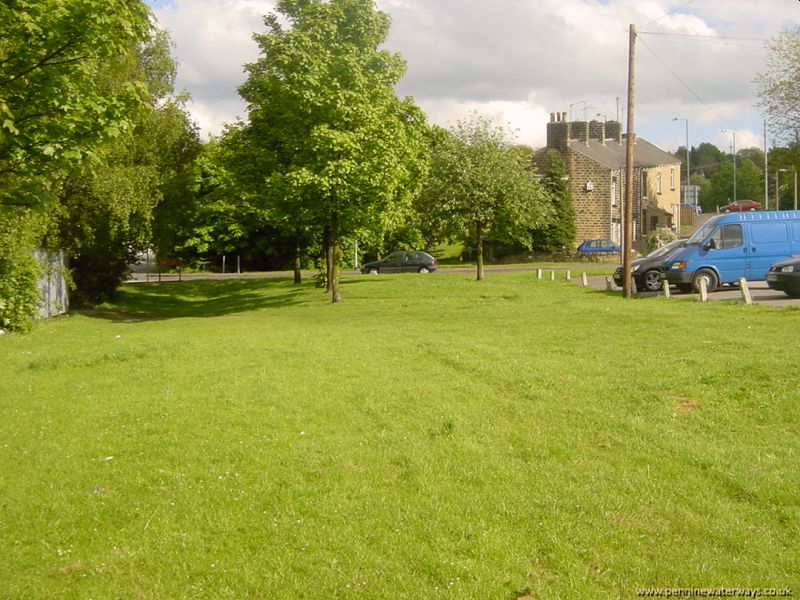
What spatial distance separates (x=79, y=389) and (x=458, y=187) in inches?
1033

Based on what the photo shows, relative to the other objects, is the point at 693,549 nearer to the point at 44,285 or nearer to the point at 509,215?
the point at 44,285

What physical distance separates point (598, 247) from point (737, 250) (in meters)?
30.4

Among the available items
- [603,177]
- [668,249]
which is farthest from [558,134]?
[668,249]

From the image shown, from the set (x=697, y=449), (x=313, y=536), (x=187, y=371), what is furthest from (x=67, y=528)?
(x=187, y=371)

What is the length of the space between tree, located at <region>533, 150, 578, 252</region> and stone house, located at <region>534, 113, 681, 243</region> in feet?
4.79

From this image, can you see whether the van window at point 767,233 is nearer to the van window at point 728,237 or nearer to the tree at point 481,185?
the van window at point 728,237

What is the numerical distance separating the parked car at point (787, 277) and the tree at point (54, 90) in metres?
17.7

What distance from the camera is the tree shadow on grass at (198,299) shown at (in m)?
31.5

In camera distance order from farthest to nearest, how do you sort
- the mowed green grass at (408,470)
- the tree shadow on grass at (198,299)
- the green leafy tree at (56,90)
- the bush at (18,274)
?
the tree shadow on grass at (198,299)
the bush at (18,274)
the green leafy tree at (56,90)
the mowed green grass at (408,470)

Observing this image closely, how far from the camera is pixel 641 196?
6569 centimetres

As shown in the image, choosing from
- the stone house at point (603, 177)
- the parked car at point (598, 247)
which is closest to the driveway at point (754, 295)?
the parked car at point (598, 247)

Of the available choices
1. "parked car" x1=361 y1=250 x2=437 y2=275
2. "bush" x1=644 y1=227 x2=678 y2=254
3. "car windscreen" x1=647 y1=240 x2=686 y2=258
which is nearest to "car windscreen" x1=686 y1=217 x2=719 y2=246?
"car windscreen" x1=647 y1=240 x2=686 y2=258

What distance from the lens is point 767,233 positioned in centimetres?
2555

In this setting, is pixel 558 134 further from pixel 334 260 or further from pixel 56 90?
pixel 56 90
